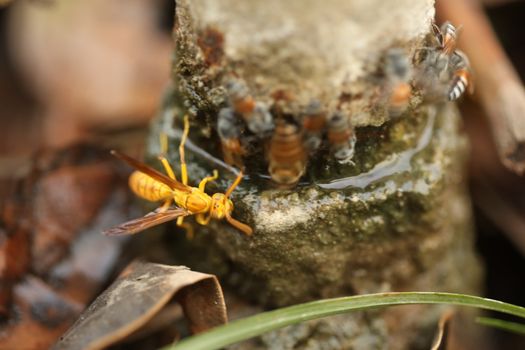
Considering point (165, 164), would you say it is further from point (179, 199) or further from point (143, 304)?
point (143, 304)

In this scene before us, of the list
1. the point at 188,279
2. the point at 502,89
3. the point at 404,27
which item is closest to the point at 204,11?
the point at 404,27

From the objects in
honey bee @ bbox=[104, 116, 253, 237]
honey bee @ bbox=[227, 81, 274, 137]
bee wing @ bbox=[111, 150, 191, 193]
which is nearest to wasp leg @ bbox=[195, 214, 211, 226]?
honey bee @ bbox=[104, 116, 253, 237]

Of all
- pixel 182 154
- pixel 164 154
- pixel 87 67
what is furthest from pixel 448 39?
pixel 87 67

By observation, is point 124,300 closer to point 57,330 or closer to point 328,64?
point 57,330

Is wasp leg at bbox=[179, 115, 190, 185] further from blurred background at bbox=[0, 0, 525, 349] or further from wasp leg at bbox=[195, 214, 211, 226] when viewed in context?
blurred background at bbox=[0, 0, 525, 349]

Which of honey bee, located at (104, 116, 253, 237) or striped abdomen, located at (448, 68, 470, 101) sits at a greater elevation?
striped abdomen, located at (448, 68, 470, 101)

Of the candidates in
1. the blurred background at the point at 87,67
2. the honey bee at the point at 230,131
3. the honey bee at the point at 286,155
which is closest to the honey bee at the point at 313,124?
the honey bee at the point at 286,155

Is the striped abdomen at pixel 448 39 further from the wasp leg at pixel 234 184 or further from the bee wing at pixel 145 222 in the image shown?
the bee wing at pixel 145 222
